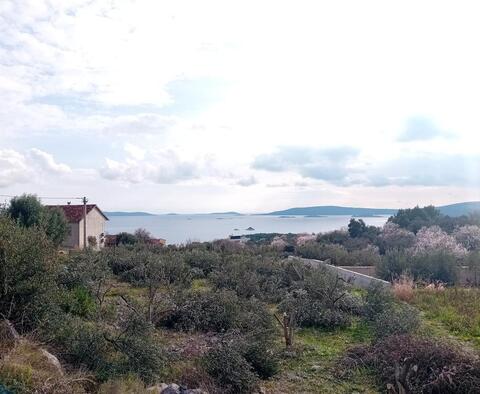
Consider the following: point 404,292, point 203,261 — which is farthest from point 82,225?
point 404,292

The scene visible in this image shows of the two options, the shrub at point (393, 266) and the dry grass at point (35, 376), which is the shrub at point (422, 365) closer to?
the dry grass at point (35, 376)

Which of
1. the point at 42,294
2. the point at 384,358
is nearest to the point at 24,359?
the point at 42,294

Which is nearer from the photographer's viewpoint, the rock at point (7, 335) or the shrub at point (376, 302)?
the rock at point (7, 335)

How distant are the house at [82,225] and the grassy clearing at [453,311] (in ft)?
88.2

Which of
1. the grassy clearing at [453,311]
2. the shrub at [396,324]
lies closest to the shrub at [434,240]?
the grassy clearing at [453,311]

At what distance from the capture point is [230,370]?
6316mm

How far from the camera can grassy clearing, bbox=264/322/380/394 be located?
6629mm

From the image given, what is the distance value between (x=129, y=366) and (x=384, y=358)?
356cm

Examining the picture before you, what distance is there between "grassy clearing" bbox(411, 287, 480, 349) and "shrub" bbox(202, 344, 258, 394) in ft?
14.7

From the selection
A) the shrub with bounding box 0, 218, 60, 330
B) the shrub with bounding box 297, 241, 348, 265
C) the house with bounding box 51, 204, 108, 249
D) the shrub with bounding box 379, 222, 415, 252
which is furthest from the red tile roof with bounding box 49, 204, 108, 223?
the shrub with bounding box 0, 218, 60, 330

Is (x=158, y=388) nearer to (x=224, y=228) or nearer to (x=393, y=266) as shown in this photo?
(x=393, y=266)

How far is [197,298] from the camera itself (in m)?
10.2

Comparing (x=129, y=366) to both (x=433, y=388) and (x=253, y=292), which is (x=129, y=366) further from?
(x=253, y=292)

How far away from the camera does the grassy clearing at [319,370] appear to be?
6629mm
